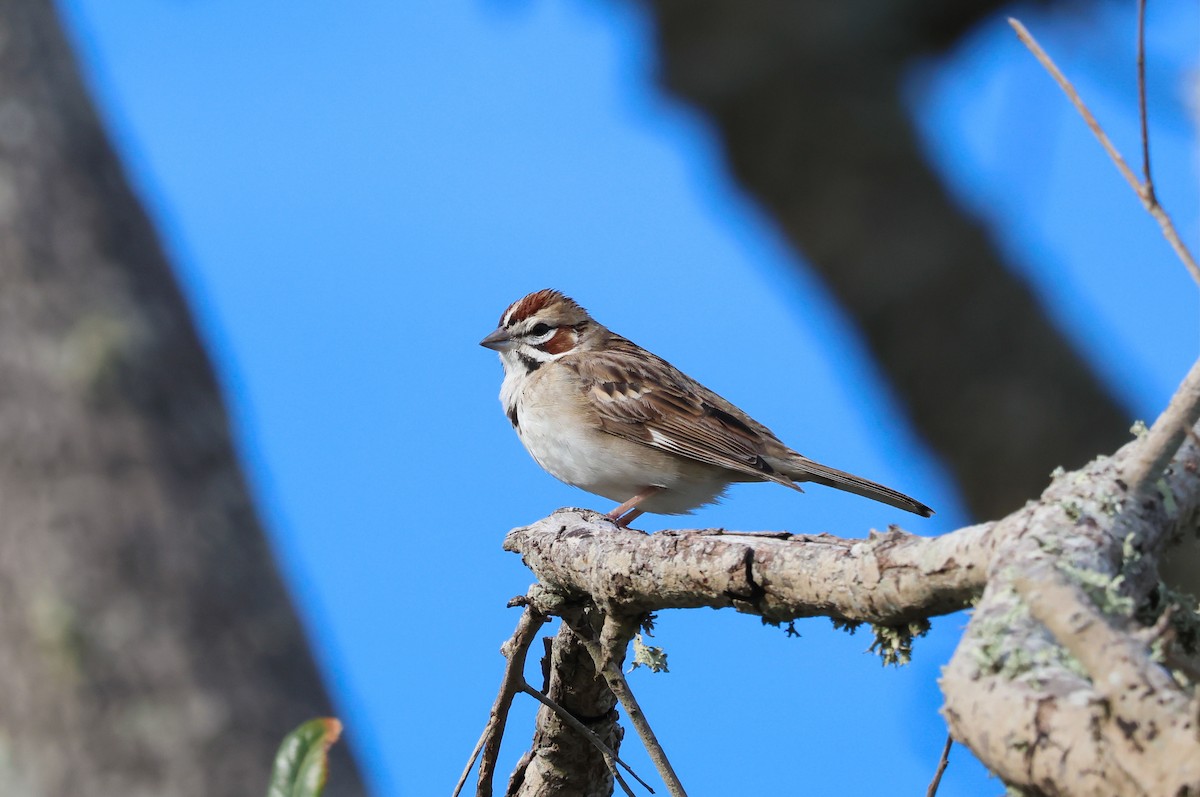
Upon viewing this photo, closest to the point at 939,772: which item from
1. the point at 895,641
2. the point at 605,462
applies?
the point at 895,641

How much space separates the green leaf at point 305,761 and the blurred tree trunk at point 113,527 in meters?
1.19

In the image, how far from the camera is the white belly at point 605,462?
516 centimetres

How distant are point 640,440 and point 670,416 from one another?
22 centimetres

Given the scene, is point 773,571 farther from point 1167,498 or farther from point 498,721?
point 498,721

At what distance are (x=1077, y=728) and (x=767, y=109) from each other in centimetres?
360

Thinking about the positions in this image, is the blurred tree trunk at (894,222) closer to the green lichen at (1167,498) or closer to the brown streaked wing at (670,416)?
the brown streaked wing at (670,416)

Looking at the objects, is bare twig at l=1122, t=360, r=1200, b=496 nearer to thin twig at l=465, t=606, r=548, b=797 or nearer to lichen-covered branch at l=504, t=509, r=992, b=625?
lichen-covered branch at l=504, t=509, r=992, b=625

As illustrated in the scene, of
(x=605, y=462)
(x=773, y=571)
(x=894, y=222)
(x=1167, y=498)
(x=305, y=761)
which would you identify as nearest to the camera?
(x=305, y=761)

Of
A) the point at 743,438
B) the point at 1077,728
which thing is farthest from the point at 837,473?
the point at 1077,728

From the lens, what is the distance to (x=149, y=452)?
11.2ft

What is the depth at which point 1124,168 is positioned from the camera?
1.65 meters

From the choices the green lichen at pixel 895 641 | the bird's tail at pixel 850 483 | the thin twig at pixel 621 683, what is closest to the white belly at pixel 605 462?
the bird's tail at pixel 850 483

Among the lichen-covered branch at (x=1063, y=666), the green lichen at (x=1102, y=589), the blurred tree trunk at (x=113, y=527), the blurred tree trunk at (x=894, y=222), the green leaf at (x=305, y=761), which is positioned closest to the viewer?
the lichen-covered branch at (x=1063, y=666)

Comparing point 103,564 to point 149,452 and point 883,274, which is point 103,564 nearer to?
point 149,452
